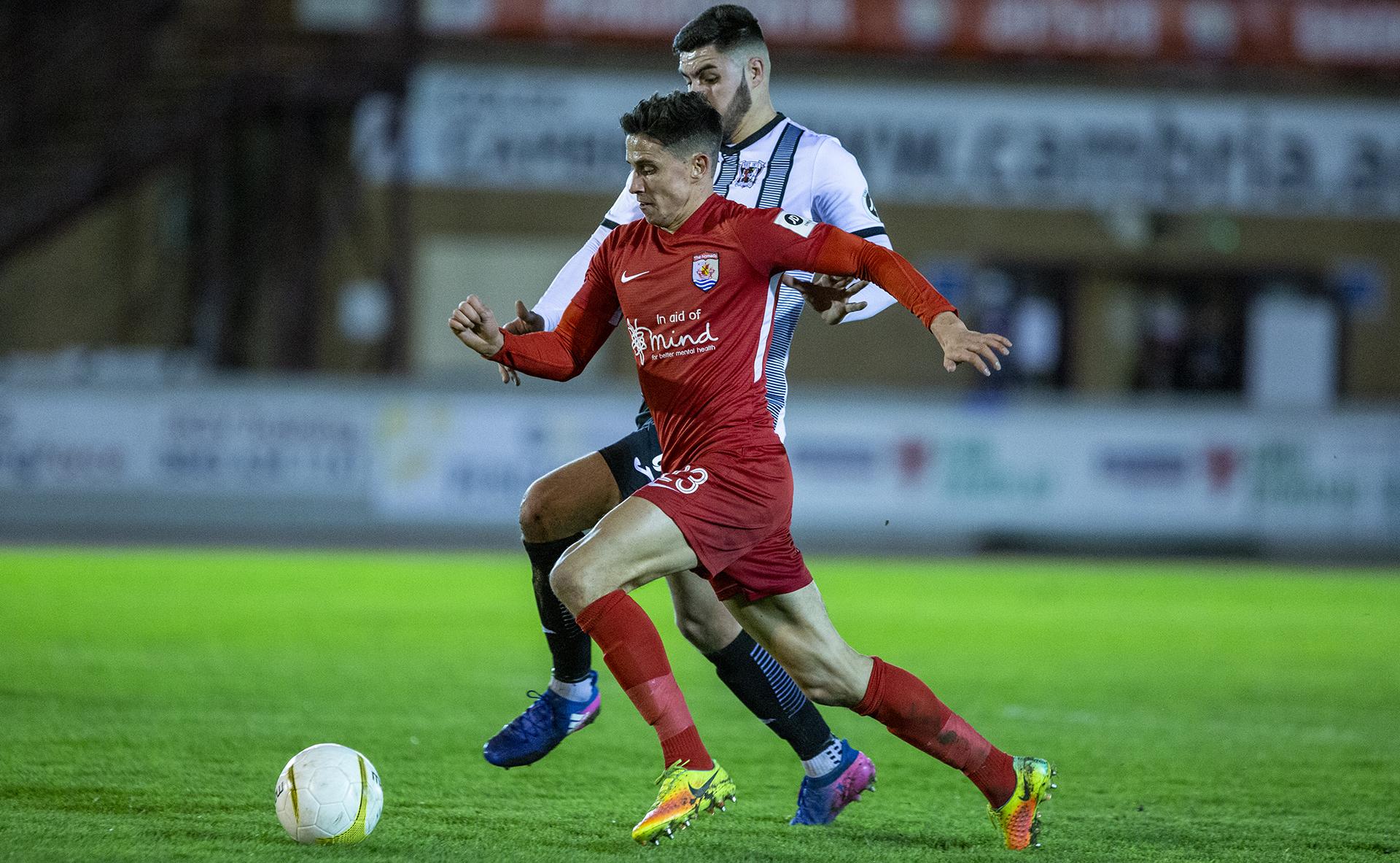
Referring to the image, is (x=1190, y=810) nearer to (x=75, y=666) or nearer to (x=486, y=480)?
(x=75, y=666)

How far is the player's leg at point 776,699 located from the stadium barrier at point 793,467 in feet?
29.9

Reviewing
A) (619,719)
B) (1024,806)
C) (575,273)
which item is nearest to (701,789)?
(1024,806)

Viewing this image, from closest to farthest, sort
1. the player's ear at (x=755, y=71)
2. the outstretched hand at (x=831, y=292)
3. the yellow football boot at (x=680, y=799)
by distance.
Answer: the yellow football boot at (x=680, y=799) → the outstretched hand at (x=831, y=292) → the player's ear at (x=755, y=71)

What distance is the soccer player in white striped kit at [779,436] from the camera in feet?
15.0

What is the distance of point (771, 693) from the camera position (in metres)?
4.57

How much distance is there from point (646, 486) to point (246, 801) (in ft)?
5.18

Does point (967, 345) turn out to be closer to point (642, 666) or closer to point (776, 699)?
point (642, 666)

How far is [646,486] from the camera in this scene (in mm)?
4176

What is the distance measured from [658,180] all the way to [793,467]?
32.1ft

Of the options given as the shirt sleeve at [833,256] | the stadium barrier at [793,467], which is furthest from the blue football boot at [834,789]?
the stadium barrier at [793,467]

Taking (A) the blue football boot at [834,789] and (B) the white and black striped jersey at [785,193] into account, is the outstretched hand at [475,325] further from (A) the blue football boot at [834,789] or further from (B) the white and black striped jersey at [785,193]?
(A) the blue football boot at [834,789]

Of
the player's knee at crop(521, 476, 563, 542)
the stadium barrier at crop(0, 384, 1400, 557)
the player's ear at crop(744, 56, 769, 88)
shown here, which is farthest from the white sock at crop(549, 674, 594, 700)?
the stadium barrier at crop(0, 384, 1400, 557)

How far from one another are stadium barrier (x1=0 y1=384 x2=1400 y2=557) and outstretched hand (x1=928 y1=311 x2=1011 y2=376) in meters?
9.77

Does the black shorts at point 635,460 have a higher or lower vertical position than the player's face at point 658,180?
lower
